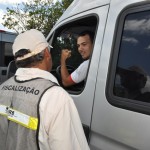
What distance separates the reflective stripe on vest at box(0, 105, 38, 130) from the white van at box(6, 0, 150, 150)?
601 mm

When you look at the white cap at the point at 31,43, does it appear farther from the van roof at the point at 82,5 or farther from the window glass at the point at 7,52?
the window glass at the point at 7,52

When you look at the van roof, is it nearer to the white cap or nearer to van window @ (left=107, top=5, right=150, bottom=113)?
van window @ (left=107, top=5, right=150, bottom=113)

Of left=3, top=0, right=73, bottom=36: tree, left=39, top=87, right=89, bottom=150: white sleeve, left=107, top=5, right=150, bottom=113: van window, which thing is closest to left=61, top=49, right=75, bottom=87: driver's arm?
left=107, top=5, right=150, bottom=113: van window

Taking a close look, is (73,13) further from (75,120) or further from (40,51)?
(75,120)

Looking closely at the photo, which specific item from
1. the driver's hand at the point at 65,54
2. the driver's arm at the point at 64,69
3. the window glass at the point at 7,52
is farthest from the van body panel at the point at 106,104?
the window glass at the point at 7,52

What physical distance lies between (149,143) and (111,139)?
43 centimetres

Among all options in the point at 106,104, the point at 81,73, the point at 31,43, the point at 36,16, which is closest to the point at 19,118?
the point at 31,43

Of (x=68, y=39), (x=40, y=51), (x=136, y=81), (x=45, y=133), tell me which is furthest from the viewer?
(x=68, y=39)

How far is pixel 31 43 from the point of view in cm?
232

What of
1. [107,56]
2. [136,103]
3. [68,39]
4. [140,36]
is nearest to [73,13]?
[68,39]

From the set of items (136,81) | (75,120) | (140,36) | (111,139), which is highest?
(140,36)

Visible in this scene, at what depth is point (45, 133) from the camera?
2.14m

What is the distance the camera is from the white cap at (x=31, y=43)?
2.31 meters

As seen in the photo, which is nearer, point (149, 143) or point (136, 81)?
point (149, 143)
